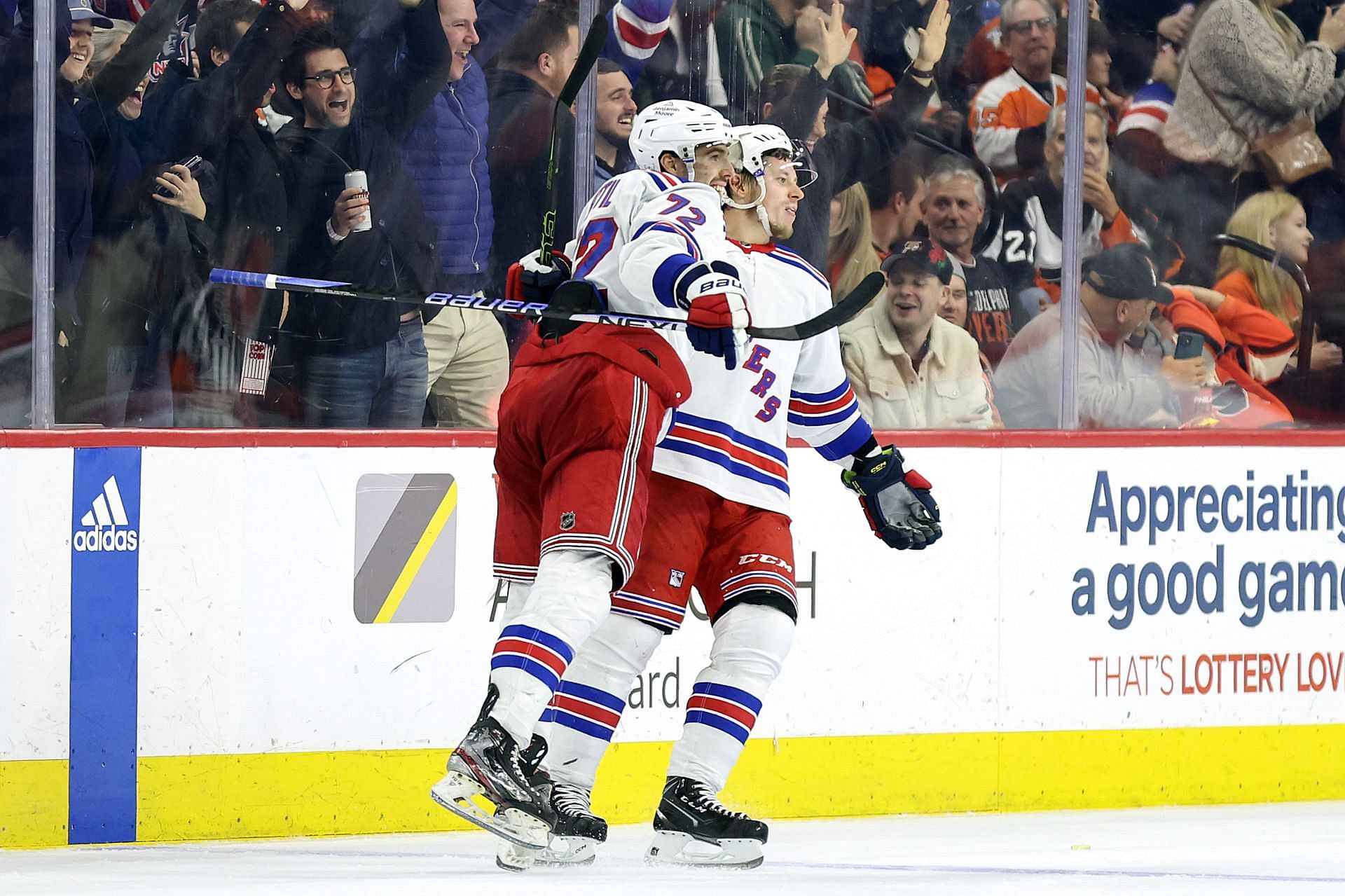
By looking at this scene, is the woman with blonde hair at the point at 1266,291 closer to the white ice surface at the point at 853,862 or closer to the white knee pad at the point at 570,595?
the white ice surface at the point at 853,862

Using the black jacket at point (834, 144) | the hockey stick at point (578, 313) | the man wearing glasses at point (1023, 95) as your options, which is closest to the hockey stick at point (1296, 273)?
the man wearing glasses at point (1023, 95)

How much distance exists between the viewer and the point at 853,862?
11.7 feet

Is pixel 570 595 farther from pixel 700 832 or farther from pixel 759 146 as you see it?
pixel 759 146

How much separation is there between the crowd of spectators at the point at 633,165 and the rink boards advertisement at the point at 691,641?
0.24m

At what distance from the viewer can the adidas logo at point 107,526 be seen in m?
3.70

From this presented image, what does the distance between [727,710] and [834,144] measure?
1.76 metres

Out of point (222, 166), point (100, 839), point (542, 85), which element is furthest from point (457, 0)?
point (100, 839)

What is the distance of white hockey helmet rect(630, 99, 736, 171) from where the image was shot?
333cm

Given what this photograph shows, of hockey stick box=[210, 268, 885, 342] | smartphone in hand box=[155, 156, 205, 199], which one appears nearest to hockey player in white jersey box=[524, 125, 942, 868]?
hockey stick box=[210, 268, 885, 342]

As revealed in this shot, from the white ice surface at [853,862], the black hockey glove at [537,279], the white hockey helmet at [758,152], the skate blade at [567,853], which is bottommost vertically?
the white ice surface at [853,862]

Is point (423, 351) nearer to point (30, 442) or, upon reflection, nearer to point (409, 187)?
point (409, 187)

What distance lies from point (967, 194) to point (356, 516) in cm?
172

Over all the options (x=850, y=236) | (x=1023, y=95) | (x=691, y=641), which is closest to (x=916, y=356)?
(x=850, y=236)

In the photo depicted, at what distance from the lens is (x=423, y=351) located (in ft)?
13.8
